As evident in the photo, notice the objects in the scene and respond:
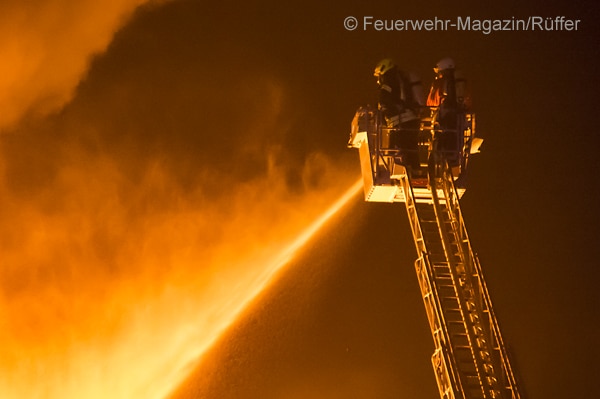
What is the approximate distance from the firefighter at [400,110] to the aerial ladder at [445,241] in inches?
1.6

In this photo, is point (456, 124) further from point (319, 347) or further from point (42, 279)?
point (42, 279)

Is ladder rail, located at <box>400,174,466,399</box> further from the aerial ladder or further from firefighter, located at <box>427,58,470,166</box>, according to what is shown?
firefighter, located at <box>427,58,470,166</box>

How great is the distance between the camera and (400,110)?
336 inches

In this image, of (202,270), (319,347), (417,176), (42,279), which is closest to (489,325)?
(417,176)

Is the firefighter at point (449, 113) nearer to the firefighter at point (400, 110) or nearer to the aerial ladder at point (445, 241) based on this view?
the aerial ladder at point (445, 241)

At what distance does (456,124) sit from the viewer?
852 centimetres

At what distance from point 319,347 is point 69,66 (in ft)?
16.5

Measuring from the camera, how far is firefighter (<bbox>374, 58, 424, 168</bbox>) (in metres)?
8.54

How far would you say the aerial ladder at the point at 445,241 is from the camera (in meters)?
7.43

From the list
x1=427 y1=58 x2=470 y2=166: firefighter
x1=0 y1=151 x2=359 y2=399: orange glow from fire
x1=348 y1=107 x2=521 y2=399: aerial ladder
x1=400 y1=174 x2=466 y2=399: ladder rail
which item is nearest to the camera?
x1=400 y1=174 x2=466 y2=399: ladder rail

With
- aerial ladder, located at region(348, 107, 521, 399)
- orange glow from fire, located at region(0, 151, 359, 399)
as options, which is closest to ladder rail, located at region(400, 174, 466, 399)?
aerial ladder, located at region(348, 107, 521, 399)

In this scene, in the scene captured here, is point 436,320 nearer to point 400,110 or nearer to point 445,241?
point 445,241

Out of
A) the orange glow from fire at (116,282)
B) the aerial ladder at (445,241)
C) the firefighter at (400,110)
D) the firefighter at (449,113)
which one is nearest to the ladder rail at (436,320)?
the aerial ladder at (445,241)

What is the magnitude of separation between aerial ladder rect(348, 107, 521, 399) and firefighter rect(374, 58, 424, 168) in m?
0.04
